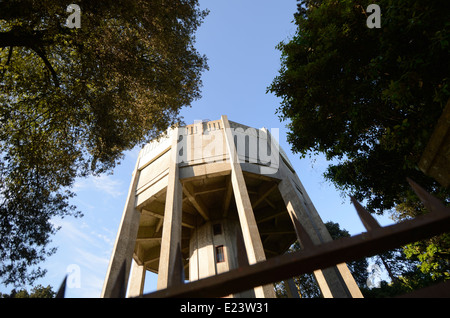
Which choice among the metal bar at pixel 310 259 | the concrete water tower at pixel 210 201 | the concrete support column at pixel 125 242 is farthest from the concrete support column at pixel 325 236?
the concrete support column at pixel 125 242

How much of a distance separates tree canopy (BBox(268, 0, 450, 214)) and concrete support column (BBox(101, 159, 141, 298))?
27.1 feet

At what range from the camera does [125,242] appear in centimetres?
973

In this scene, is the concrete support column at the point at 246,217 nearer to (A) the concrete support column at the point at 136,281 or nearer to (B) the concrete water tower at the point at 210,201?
(B) the concrete water tower at the point at 210,201

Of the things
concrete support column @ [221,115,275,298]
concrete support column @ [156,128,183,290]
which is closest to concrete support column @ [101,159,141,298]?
concrete support column @ [156,128,183,290]

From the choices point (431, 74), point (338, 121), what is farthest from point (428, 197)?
point (338, 121)

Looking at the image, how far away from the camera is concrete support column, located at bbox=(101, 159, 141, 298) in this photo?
27.2ft

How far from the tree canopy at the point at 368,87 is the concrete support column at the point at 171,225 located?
556 cm

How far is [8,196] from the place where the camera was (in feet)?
26.3

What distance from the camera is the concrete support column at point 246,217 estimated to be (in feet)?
24.6

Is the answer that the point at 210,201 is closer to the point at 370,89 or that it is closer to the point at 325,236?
the point at 325,236

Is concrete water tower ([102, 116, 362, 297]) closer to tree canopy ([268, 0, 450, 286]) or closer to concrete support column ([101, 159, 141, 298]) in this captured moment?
concrete support column ([101, 159, 141, 298])

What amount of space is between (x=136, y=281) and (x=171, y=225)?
8.07 metres

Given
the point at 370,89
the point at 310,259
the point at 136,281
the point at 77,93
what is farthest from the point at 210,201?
the point at 310,259
